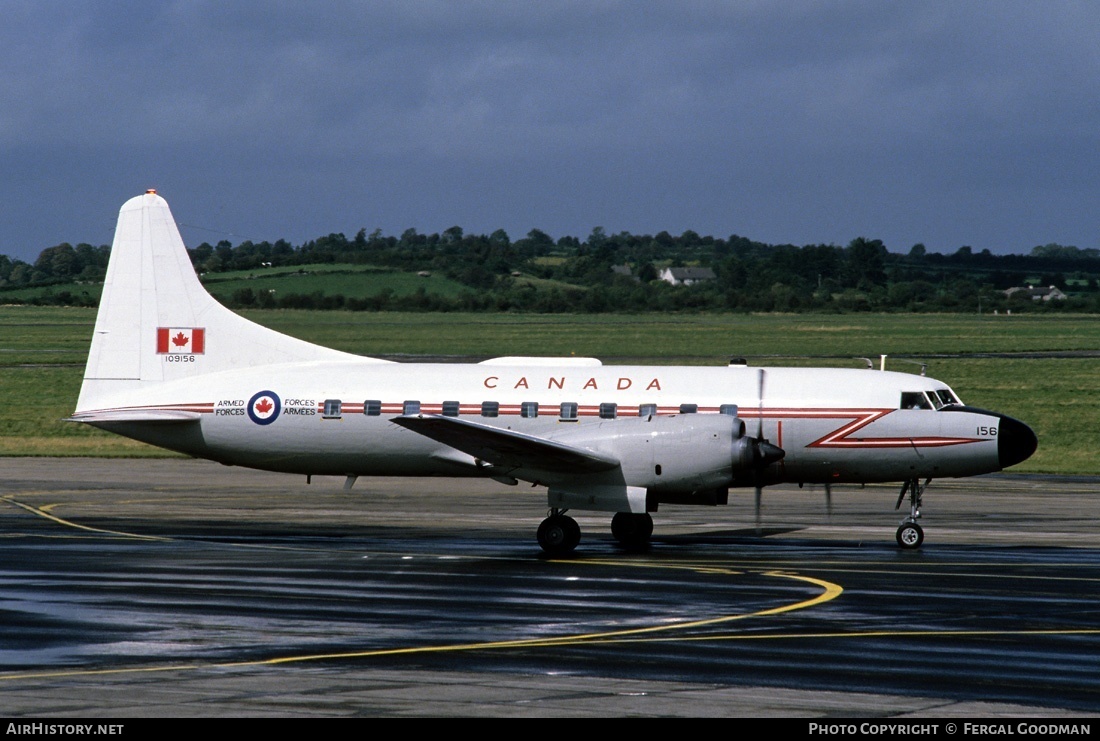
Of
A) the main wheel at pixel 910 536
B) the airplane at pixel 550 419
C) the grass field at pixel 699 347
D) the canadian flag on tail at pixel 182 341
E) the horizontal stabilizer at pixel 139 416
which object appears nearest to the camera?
the airplane at pixel 550 419

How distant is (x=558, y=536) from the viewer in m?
25.0

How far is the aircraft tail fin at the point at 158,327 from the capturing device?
97.0ft

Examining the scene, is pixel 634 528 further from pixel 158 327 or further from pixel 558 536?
pixel 158 327

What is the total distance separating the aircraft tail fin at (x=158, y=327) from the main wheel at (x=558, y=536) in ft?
22.2

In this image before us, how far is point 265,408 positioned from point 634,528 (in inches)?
304

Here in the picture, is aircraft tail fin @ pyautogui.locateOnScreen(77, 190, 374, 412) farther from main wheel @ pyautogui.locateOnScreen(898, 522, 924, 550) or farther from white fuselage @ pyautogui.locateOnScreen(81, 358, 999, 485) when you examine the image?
main wheel @ pyautogui.locateOnScreen(898, 522, 924, 550)

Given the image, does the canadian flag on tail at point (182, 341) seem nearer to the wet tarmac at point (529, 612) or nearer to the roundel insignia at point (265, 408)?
the roundel insignia at point (265, 408)

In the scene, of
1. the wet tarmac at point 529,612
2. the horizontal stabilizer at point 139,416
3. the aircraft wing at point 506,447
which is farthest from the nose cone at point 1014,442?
the horizontal stabilizer at point 139,416

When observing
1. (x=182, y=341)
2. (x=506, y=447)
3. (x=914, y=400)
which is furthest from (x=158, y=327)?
(x=914, y=400)

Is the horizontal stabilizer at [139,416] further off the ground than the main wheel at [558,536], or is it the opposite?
the horizontal stabilizer at [139,416]

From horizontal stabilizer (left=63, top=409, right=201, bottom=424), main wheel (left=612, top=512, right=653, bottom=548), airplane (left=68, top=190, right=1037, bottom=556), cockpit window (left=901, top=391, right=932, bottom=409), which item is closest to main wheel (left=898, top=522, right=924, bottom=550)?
airplane (left=68, top=190, right=1037, bottom=556)

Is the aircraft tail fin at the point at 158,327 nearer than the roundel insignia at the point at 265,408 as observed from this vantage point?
No

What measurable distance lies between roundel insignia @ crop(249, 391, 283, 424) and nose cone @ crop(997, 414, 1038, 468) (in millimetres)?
13881

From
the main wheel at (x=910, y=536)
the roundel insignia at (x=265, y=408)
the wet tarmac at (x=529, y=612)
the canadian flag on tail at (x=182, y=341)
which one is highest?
the canadian flag on tail at (x=182, y=341)
